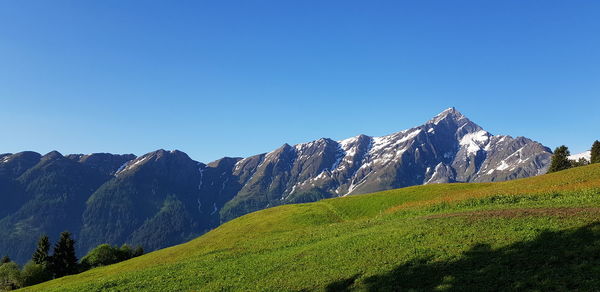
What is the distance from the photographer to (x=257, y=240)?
59688mm

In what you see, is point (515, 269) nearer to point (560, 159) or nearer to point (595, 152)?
point (560, 159)

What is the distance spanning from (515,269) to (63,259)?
134 m

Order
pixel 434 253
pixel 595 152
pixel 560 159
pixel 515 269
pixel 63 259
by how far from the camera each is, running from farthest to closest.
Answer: pixel 595 152 → pixel 560 159 → pixel 63 259 → pixel 434 253 → pixel 515 269

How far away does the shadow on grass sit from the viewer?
21.0 meters

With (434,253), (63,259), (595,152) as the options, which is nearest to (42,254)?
(63,259)

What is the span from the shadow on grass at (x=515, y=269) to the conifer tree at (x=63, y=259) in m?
120

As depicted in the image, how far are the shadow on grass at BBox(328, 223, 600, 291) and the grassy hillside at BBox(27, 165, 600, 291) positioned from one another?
0.06 meters

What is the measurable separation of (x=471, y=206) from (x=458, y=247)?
2582 centimetres

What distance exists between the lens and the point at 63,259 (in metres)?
118

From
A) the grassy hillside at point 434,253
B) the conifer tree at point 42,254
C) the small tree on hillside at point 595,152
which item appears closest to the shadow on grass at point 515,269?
the grassy hillside at point 434,253

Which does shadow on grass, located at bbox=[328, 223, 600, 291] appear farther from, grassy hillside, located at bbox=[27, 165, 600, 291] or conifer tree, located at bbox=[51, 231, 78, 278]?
conifer tree, located at bbox=[51, 231, 78, 278]

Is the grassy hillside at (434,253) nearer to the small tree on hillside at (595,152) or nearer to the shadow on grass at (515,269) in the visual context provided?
the shadow on grass at (515,269)

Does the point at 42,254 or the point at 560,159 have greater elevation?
the point at 42,254

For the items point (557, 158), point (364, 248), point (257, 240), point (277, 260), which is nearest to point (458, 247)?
point (364, 248)
